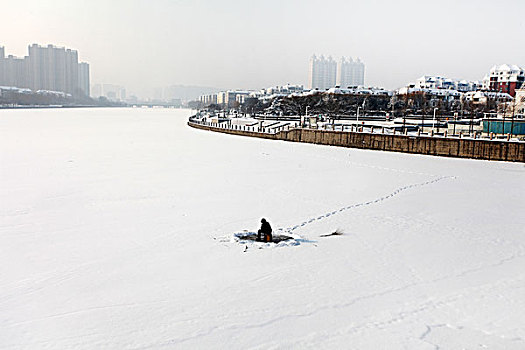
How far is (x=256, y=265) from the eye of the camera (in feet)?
28.1

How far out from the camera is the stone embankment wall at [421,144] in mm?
25594

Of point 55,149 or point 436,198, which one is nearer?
point 436,198

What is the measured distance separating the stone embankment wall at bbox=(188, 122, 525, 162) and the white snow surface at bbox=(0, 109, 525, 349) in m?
9.23

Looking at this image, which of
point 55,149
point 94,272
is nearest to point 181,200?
point 94,272

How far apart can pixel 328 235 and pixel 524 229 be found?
4707 mm

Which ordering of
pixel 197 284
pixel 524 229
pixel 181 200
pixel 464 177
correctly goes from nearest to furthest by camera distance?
1. pixel 197 284
2. pixel 524 229
3. pixel 181 200
4. pixel 464 177

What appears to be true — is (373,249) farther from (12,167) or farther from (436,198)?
(12,167)

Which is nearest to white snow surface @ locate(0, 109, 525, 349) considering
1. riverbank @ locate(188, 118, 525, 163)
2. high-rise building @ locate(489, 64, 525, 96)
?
riverbank @ locate(188, 118, 525, 163)

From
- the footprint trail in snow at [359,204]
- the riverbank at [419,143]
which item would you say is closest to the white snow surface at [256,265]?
the footprint trail in snow at [359,204]

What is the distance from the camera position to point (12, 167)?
2016 cm

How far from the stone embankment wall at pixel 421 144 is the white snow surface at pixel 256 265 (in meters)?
9.23

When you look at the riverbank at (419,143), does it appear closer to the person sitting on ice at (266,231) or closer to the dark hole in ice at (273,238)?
the dark hole in ice at (273,238)

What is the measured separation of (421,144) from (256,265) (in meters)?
22.6

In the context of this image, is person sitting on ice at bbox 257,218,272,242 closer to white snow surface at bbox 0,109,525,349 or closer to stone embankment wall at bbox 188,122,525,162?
white snow surface at bbox 0,109,525,349
